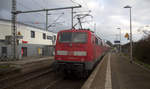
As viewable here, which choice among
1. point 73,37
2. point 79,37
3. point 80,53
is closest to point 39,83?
point 80,53

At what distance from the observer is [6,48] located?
2128 cm

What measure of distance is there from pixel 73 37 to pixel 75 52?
0.98 meters

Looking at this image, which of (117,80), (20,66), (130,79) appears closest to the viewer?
(117,80)

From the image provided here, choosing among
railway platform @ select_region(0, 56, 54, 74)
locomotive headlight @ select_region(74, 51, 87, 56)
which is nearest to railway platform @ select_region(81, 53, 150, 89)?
locomotive headlight @ select_region(74, 51, 87, 56)

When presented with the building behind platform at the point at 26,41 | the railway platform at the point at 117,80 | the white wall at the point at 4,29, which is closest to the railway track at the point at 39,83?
the railway platform at the point at 117,80

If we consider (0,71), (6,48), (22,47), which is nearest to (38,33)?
(22,47)

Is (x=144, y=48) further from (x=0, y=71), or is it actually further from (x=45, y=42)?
(x=45, y=42)

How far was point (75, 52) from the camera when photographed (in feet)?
24.8

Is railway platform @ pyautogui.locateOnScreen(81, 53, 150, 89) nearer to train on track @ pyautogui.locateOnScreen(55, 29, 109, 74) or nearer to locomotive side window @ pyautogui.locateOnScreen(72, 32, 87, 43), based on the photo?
train on track @ pyautogui.locateOnScreen(55, 29, 109, 74)

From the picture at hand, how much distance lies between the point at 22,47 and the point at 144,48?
65.2 feet

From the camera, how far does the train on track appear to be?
7.30 metres

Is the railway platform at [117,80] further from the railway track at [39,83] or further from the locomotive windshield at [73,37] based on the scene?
the locomotive windshield at [73,37]

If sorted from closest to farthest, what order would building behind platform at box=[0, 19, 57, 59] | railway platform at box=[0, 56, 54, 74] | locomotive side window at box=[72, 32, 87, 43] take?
locomotive side window at box=[72, 32, 87, 43]
railway platform at box=[0, 56, 54, 74]
building behind platform at box=[0, 19, 57, 59]

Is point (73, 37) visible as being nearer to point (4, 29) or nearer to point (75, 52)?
point (75, 52)
